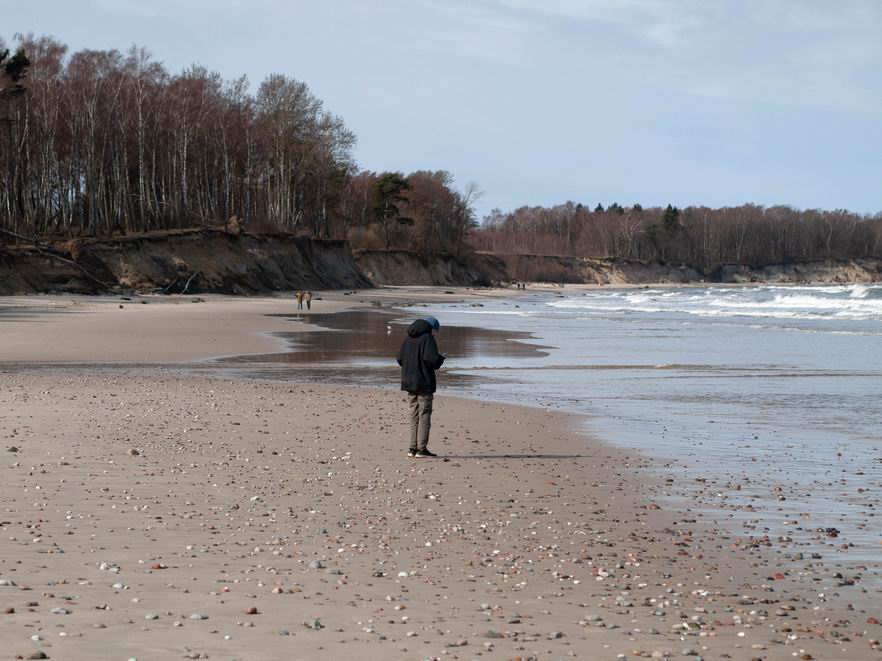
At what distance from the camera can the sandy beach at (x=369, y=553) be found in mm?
5531

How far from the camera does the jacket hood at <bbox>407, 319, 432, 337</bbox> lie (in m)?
12.6

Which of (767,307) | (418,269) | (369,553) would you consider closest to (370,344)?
(369,553)

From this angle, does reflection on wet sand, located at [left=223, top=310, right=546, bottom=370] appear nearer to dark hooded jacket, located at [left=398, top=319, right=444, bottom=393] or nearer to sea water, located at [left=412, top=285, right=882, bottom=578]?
sea water, located at [left=412, top=285, right=882, bottom=578]

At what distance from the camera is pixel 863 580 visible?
23.1ft

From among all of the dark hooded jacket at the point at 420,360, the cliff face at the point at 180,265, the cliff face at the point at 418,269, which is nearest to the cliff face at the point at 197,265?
the cliff face at the point at 180,265

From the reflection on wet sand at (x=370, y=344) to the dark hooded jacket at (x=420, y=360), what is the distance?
11.3 meters

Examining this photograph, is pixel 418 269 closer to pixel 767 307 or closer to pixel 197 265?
pixel 767 307

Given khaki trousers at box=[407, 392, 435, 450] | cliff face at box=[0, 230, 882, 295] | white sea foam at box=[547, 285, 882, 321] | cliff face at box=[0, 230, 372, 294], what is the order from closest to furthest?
khaki trousers at box=[407, 392, 435, 450] → cliff face at box=[0, 230, 372, 294] → cliff face at box=[0, 230, 882, 295] → white sea foam at box=[547, 285, 882, 321]

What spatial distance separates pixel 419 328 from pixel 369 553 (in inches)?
215

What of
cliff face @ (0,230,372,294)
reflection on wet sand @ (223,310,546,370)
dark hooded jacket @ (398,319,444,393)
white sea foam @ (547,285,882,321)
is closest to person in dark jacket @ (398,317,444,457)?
dark hooded jacket @ (398,319,444,393)

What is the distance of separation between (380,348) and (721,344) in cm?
1155

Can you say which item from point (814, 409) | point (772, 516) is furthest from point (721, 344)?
point (772, 516)

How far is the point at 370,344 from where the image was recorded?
31531mm

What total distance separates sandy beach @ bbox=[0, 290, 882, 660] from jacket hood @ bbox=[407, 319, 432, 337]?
56.4 inches
